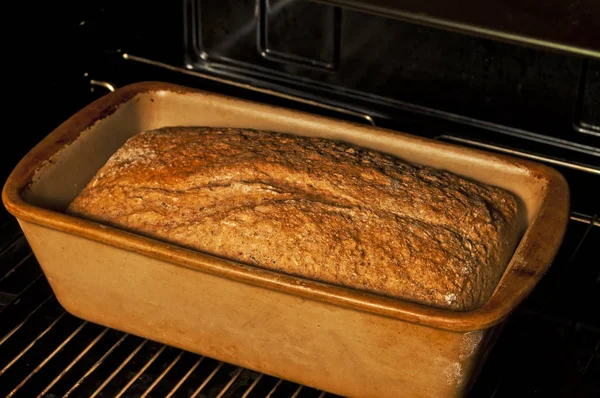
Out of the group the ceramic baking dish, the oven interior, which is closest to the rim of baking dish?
the ceramic baking dish

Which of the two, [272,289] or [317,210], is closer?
[272,289]

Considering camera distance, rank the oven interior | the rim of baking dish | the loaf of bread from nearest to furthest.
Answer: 1. the rim of baking dish
2. the loaf of bread
3. the oven interior

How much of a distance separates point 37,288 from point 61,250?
243mm

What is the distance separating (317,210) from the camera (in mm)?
1296

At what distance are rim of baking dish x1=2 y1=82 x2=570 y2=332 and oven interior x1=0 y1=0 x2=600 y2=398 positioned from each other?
204 mm

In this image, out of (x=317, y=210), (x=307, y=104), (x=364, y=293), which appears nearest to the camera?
(x=364, y=293)

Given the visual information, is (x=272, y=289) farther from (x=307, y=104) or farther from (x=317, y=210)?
(x=307, y=104)

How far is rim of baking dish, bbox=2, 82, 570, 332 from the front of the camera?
3.65 feet

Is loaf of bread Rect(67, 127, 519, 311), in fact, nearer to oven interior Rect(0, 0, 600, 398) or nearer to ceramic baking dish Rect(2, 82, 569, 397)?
ceramic baking dish Rect(2, 82, 569, 397)

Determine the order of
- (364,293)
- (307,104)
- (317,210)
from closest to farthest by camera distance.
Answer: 1. (364,293)
2. (317,210)
3. (307,104)

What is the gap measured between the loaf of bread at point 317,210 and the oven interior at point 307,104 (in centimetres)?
20

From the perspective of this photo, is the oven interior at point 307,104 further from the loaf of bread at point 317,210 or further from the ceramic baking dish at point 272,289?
the loaf of bread at point 317,210

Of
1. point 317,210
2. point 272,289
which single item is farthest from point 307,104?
point 272,289

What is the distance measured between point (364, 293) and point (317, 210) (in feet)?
0.64
